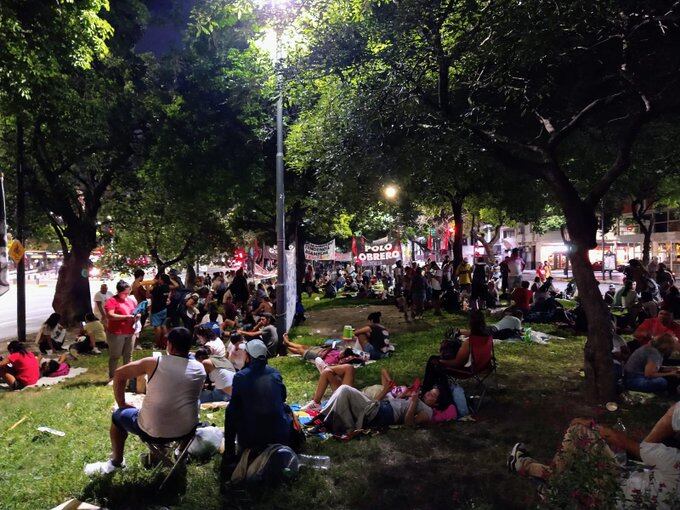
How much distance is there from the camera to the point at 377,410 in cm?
618

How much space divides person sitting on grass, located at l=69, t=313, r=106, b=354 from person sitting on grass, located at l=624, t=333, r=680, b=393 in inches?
425

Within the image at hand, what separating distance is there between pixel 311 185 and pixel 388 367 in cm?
1266

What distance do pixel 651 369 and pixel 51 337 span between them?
39.3 feet

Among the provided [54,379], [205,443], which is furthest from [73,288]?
[205,443]

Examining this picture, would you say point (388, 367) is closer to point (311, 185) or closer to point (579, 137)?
point (579, 137)

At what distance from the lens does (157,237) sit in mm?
29000

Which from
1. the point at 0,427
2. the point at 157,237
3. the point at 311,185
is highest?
the point at 311,185

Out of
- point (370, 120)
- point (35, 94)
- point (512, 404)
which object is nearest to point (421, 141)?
point (370, 120)

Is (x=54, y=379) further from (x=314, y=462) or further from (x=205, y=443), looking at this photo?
(x=314, y=462)

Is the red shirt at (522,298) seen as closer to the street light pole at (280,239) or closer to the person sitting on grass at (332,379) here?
the street light pole at (280,239)

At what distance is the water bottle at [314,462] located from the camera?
16.3 feet

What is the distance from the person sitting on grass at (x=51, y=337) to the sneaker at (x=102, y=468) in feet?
26.0

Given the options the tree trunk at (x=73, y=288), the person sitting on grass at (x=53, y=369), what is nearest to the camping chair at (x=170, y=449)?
the person sitting on grass at (x=53, y=369)

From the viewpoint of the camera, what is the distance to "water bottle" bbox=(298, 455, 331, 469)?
4974 mm
